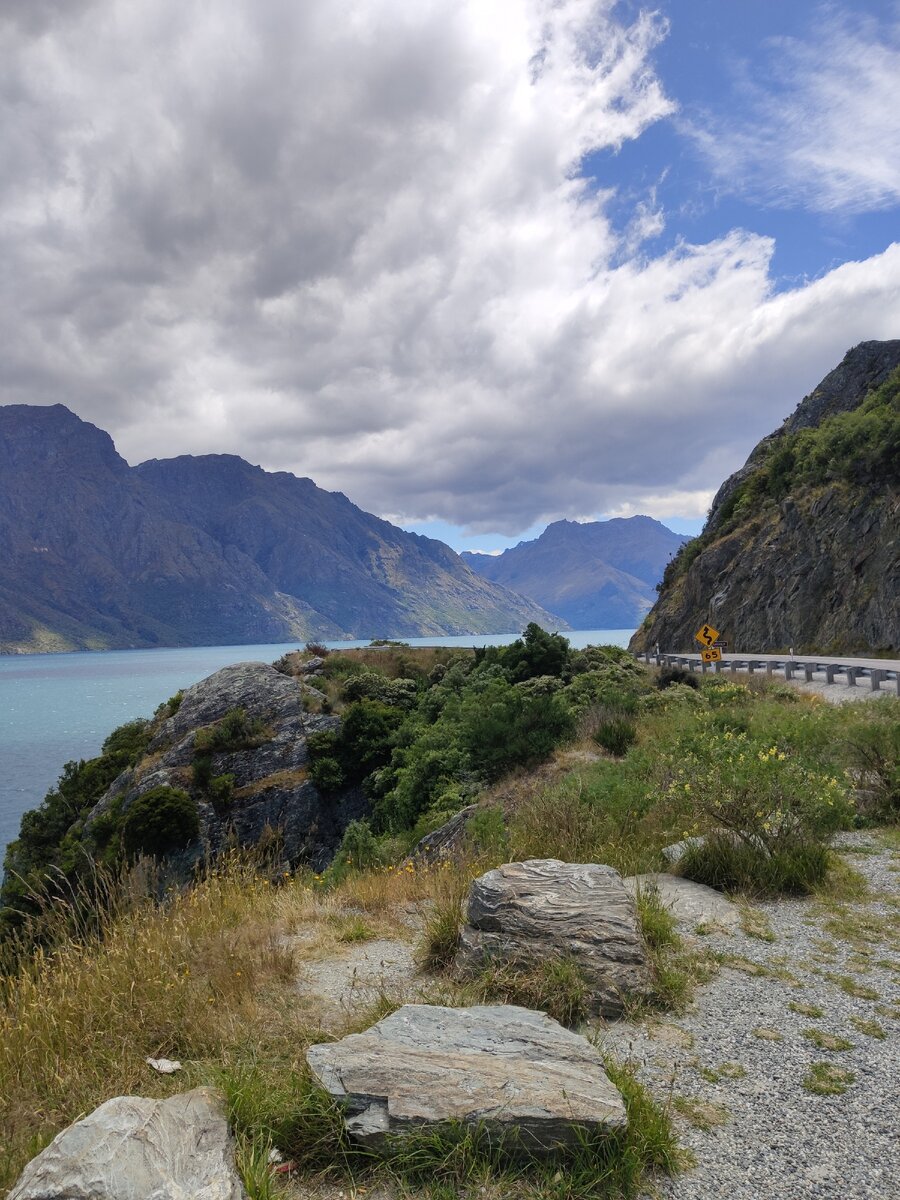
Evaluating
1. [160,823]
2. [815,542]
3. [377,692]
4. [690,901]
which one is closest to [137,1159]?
[690,901]

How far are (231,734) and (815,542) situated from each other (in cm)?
3865

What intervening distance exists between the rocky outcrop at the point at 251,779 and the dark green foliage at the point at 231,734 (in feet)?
0.29

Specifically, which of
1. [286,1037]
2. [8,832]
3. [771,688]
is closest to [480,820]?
[286,1037]

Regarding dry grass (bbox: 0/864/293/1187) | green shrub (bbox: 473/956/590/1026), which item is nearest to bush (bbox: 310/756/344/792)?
dry grass (bbox: 0/864/293/1187)

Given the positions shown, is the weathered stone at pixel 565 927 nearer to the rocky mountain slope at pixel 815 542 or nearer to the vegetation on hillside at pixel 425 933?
the vegetation on hillside at pixel 425 933

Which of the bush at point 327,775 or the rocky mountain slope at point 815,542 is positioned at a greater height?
the rocky mountain slope at point 815,542

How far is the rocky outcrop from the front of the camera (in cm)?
2370

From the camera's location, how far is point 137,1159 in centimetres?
289

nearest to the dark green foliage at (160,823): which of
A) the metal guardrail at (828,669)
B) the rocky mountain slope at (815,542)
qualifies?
the metal guardrail at (828,669)

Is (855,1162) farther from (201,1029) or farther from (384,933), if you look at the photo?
(384,933)

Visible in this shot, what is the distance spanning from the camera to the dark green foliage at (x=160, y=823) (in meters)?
21.7

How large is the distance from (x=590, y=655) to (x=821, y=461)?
3215 cm

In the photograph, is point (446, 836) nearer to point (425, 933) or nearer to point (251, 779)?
point (425, 933)

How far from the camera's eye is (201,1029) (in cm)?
446
